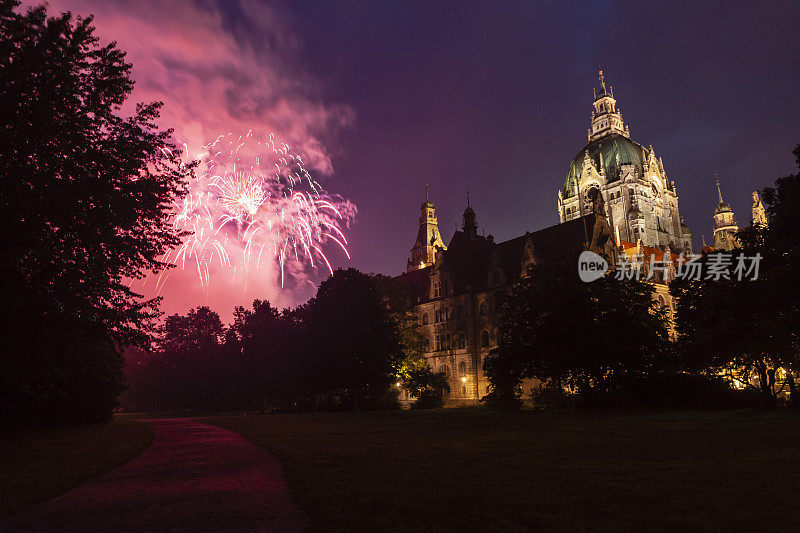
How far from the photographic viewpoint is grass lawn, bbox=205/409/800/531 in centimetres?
680

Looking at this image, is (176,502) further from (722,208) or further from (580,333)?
(722,208)

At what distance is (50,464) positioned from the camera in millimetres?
13562

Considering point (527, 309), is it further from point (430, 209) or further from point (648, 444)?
point (430, 209)

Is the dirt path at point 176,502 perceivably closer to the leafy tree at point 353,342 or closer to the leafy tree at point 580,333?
the leafy tree at point 580,333

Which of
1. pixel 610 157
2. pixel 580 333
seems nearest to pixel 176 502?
pixel 580 333

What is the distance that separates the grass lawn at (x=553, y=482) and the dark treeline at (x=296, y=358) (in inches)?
1255

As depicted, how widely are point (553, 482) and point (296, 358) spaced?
45558mm

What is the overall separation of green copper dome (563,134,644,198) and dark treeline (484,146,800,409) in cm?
11772

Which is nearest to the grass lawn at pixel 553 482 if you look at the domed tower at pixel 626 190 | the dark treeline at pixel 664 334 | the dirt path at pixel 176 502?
the dirt path at pixel 176 502

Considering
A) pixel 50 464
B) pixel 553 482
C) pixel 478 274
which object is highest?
pixel 478 274

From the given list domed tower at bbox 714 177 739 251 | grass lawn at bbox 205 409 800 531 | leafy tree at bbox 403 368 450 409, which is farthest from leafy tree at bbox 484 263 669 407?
domed tower at bbox 714 177 739 251

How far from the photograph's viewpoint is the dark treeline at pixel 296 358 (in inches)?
1954

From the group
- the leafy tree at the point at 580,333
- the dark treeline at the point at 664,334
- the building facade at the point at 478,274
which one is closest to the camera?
the dark treeline at the point at 664,334

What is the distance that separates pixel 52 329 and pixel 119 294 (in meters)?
3.21
